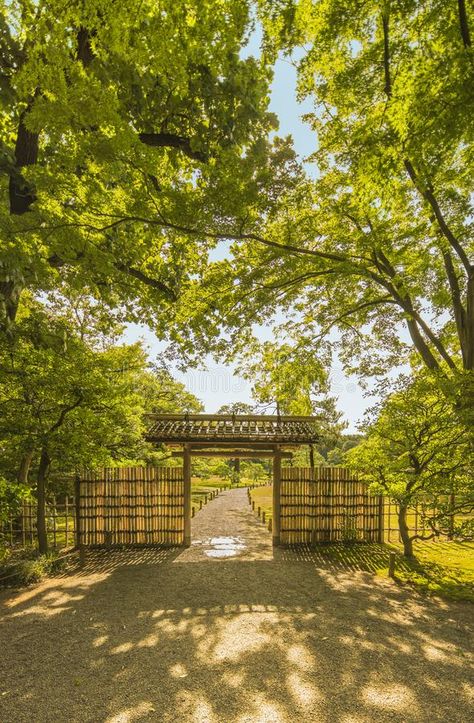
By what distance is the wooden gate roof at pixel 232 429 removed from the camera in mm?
10516

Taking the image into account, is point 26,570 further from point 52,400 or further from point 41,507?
point 52,400

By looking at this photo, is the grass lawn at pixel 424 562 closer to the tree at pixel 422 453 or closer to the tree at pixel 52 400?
the tree at pixel 422 453

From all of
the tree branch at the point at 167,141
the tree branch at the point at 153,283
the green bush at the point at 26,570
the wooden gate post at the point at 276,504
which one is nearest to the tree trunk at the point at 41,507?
the green bush at the point at 26,570

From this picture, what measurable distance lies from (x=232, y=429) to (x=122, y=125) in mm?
8441

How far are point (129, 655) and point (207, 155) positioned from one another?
7.49 metres

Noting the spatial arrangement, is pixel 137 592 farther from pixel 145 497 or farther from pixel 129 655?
pixel 145 497

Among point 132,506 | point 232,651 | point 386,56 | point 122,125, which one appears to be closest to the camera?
point 122,125

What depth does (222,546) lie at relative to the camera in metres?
11.0

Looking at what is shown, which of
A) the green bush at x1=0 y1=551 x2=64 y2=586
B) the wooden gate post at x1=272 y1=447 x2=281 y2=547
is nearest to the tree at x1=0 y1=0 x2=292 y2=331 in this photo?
the green bush at x1=0 y1=551 x2=64 y2=586

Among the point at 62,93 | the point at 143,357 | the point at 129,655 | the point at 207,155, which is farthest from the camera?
the point at 143,357

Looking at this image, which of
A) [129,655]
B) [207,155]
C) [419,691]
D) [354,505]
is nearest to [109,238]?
[207,155]

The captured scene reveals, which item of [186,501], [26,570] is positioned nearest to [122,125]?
[26,570]

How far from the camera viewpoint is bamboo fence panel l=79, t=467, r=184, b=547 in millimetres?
10367

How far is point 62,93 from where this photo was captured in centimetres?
437
